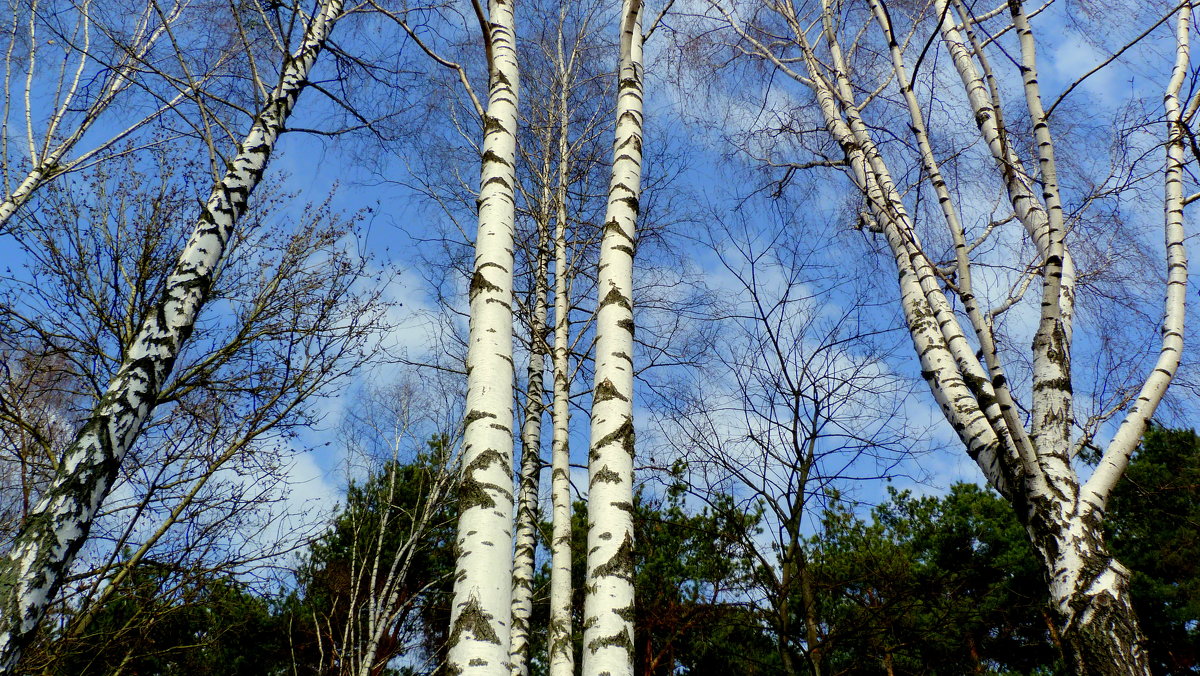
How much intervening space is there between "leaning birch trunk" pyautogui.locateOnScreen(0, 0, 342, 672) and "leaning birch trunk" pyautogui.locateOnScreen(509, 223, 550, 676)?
2.46 m

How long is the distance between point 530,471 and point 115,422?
3.32m

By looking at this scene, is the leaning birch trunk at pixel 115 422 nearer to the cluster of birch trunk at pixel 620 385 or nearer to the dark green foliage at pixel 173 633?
the cluster of birch trunk at pixel 620 385

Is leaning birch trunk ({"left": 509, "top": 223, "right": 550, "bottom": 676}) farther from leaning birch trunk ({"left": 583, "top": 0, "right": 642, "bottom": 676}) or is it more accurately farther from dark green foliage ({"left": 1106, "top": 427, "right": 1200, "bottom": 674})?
dark green foliage ({"left": 1106, "top": 427, "right": 1200, "bottom": 674})

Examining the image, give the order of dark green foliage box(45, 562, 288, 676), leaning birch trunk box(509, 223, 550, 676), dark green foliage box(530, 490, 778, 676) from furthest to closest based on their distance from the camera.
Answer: dark green foliage box(530, 490, 778, 676) → dark green foliage box(45, 562, 288, 676) → leaning birch trunk box(509, 223, 550, 676)

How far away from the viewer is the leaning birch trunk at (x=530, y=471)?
17.0 ft

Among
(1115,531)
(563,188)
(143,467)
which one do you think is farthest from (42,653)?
(1115,531)

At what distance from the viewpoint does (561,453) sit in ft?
18.9

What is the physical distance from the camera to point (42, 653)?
560 cm

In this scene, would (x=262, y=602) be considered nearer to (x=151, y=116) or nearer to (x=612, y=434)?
(x=151, y=116)

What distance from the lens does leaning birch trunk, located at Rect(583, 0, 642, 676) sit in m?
2.50

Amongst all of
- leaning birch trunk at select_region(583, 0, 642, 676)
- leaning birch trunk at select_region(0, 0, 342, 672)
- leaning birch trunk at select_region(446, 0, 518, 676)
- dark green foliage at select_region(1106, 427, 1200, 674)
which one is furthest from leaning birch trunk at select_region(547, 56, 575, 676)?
dark green foliage at select_region(1106, 427, 1200, 674)

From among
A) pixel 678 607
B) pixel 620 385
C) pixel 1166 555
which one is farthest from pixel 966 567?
pixel 620 385

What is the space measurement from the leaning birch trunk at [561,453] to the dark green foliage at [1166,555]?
11.6m

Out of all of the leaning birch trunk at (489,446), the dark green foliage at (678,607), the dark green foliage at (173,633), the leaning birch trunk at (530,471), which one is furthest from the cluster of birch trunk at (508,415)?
the dark green foliage at (678,607)
